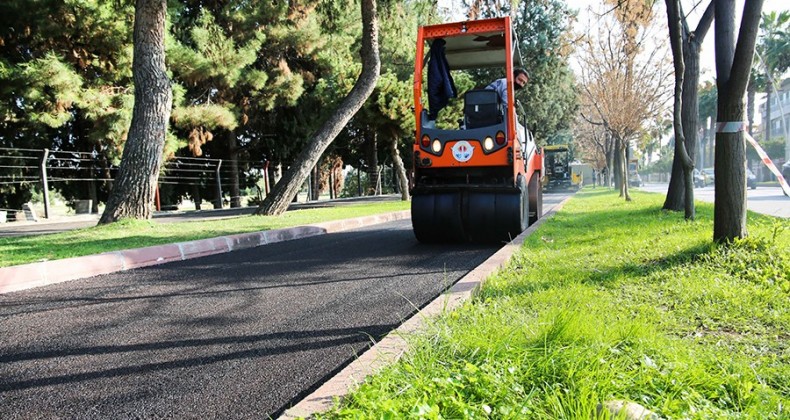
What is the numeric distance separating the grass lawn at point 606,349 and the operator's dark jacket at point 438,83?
398cm

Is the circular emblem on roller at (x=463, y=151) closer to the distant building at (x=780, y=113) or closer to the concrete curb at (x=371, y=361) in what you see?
the concrete curb at (x=371, y=361)

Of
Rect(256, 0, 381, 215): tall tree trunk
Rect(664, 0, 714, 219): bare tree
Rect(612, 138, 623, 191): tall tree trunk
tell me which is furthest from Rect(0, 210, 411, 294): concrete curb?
Rect(612, 138, 623, 191): tall tree trunk

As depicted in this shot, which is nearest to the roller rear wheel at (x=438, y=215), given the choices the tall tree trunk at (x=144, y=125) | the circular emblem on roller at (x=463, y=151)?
the circular emblem on roller at (x=463, y=151)

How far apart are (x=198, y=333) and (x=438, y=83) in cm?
556

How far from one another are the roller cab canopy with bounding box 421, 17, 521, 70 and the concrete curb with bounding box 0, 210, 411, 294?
4152 mm

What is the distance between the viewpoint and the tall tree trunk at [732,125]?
448 cm

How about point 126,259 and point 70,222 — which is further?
point 70,222

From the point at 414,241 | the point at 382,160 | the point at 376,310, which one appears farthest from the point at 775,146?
the point at 376,310

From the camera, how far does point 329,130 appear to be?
12695 millimetres

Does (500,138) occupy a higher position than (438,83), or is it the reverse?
(438,83)

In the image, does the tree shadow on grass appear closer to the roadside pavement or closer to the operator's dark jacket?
the operator's dark jacket

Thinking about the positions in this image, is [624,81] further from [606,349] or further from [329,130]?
[606,349]

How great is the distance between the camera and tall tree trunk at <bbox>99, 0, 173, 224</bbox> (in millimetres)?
8641

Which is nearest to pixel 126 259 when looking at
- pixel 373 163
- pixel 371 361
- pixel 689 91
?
pixel 371 361
